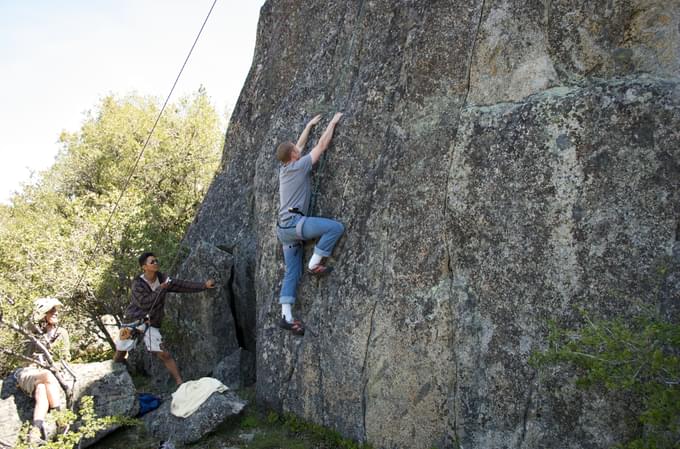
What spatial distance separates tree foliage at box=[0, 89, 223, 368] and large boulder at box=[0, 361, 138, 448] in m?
1.61

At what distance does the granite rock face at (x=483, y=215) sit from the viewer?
6965mm

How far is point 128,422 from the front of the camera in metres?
10.7

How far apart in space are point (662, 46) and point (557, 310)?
11.5 feet

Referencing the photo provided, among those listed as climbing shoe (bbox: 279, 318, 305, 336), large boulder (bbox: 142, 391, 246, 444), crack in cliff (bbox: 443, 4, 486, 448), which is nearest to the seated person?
large boulder (bbox: 142, 391, 246, 444)

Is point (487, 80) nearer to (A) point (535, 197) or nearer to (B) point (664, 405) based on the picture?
(A) point (535, 197)

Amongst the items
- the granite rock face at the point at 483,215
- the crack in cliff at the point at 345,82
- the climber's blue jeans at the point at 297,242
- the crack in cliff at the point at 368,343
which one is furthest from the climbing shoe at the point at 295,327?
the crack in cliff at the point at 345,82

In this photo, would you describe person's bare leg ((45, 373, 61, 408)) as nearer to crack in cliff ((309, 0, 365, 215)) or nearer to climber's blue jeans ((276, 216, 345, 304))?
climber's blue jeans ((276, 216, 345, 304))

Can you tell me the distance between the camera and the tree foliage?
51.4 ft

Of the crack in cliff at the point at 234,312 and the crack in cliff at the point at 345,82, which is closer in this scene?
the crack in cliff at the point at 345,82

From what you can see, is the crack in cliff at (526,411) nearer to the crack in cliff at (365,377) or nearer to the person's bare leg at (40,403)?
the crack in cliff at (365,377)

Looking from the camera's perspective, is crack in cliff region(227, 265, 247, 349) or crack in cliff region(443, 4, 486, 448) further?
crack in cliff region(227, 265, 247, 349)

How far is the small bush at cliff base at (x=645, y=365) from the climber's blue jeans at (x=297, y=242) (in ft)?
14.3

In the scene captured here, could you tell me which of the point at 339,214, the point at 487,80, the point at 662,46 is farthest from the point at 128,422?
the point at 662,46

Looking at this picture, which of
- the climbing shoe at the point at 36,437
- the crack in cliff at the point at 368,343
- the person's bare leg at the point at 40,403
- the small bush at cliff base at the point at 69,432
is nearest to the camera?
the small bush at cliff base at the point at 69,432
